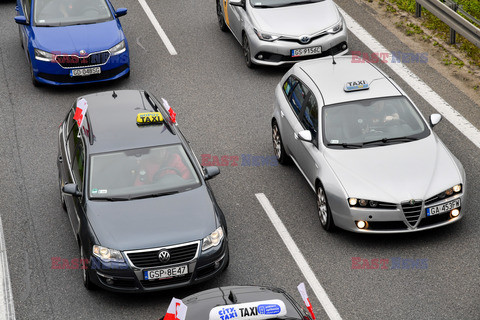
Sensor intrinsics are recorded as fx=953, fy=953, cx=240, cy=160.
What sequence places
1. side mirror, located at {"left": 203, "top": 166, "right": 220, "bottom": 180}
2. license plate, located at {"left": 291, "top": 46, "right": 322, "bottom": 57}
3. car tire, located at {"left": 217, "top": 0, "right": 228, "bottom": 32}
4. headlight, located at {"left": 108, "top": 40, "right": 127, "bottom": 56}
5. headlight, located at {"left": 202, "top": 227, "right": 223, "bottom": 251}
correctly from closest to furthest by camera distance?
headlight, located at {"left": 202, "top": 227, "right": 223, "bottom": 251} < side mirror, located at {"left": 203, "top": 166, "right": 220, "bottom": 180} < headlight, located at {"left": 108, "top": 40, "right": 127, "bottom": 56} < license plate, located at {"left": 291, "top": 46, "right": 322, "bottom": 57} < car tire, located at {"left": 217, "top": 0, "right": 228, "bottom": 32}

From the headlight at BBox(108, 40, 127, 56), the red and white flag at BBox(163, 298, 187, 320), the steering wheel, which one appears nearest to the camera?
the red and white flag at BBox(163, 298, 187, 320)

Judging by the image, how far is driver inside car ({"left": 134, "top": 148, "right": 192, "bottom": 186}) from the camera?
11602mm

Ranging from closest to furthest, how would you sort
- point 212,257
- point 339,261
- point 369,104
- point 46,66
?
point 212,257 → point 339,261 → point 369,104 → point 46,66

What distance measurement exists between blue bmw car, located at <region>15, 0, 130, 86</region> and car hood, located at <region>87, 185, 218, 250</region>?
5.85 meters

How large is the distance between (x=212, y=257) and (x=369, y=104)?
3.51 m

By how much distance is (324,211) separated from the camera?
12359 millimetres

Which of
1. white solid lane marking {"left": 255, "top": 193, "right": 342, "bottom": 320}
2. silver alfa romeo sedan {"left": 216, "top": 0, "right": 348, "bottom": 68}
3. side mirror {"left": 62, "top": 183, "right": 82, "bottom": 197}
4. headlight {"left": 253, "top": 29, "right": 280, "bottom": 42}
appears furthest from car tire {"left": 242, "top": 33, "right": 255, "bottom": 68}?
side mirror {"left": 62, "top": 183, "right": 82, "bottom": 197}

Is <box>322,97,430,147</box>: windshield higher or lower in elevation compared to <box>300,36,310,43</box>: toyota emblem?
higher

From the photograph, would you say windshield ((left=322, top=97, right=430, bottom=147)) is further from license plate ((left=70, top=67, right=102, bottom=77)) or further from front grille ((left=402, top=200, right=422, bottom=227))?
license plate ((left=70, top=67, right=102, bottom=77))

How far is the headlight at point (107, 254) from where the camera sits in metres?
10.6

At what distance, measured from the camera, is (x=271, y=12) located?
17.4 meters

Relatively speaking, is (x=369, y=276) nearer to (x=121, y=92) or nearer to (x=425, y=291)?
(x=425, y=291)

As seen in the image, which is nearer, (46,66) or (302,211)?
(302,211)

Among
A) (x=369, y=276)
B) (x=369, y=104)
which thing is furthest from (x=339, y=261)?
(x=369, y=104)
